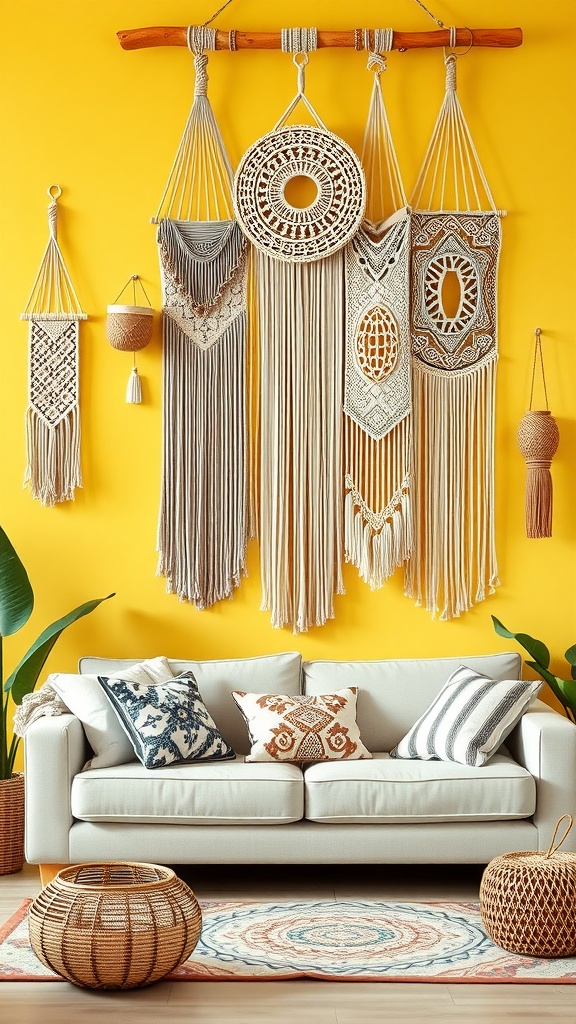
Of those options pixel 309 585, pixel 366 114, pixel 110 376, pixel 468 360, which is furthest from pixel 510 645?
pixel 366 114

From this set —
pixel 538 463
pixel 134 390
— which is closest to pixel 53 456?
pixel 134 390

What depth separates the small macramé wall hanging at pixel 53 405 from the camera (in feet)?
13.6

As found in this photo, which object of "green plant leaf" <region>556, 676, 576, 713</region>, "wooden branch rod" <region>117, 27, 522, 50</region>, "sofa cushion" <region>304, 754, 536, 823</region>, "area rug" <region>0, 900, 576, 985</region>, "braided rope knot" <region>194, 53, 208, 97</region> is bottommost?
"area rug" <region>0, 900, 576, 985</region>

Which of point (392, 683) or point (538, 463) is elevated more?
point (538, 463)

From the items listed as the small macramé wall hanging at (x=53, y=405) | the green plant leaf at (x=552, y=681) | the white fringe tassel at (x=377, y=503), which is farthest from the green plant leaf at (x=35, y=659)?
the green plant leaf at (x=552, y=681)

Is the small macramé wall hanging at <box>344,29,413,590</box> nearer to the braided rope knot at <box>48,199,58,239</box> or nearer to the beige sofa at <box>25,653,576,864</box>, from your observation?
the beige sofa at <box>25,653,576,864</box>

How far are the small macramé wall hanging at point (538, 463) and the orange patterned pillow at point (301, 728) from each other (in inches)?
39.1

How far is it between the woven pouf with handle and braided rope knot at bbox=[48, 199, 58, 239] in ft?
9.19

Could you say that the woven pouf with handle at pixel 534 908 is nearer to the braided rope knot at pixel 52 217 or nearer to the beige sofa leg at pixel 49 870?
the beige sofa leg at pixel 49 870

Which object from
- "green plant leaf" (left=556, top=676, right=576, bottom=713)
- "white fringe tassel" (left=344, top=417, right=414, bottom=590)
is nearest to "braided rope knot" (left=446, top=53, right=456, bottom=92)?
"white fringe tassel" (left=344, top=417, right=414, bottom=590)

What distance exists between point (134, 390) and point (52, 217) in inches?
29.2

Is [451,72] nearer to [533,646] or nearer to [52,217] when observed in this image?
[52,217]

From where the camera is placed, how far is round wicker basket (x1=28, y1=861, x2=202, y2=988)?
2578 mm

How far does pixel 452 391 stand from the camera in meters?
4.15
